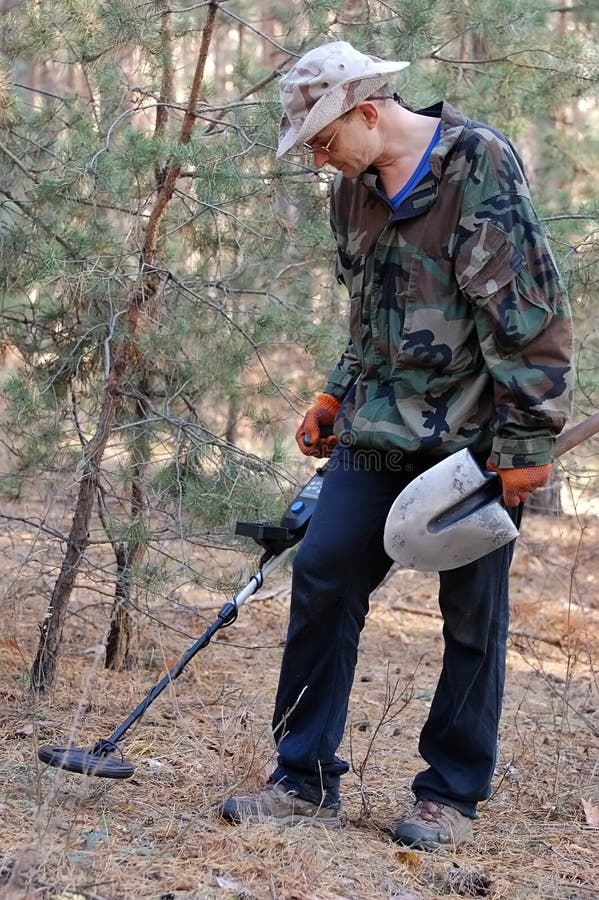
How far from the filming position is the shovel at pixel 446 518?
10.2 ft

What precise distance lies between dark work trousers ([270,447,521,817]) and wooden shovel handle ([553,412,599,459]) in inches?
13.8

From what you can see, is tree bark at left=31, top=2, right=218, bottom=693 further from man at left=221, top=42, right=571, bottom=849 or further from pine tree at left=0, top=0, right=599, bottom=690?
man at left=221, top=42, right=571, bottom=849

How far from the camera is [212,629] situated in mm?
3504

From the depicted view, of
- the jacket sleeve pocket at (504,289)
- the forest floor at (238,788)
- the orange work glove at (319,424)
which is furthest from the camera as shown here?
the orange work glove at (319,424)

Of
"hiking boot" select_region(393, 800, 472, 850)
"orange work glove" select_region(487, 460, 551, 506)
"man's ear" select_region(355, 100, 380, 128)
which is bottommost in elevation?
"hiking boot" select_region(393, 800, 472, 850)

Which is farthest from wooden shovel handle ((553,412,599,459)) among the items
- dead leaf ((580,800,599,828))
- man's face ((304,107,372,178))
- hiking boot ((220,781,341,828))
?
hiking boot ((220,781,341,828))

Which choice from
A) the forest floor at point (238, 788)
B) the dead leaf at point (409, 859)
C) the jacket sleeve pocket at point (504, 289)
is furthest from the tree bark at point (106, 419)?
the dead leaf at point (409, 859)

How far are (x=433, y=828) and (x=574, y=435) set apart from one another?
1364mm

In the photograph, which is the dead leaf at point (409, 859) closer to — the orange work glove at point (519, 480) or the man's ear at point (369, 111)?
the orange work glove at point (519, 480)

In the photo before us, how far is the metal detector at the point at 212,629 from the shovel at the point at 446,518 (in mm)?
527

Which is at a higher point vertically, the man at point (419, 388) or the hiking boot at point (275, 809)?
the man at point (419, 388)

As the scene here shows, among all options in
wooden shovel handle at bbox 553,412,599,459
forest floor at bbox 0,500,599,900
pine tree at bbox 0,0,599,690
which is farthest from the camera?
pine tree at bbox 0,0,599,690

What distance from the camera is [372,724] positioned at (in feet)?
16.5

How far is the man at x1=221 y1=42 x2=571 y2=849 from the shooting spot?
312 centimetres
